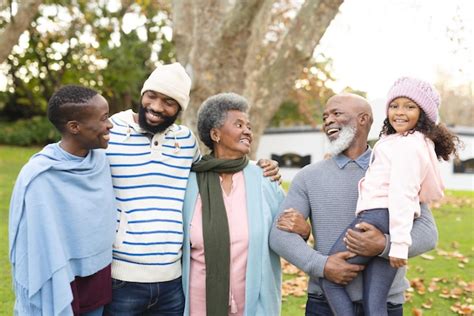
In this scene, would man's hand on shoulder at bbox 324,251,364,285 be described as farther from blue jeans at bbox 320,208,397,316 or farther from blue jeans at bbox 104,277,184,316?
blue jeans at bbox 104,277,184,316

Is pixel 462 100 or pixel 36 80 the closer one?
pixel 36 80

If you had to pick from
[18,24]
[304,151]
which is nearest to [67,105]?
Result: [18,24]

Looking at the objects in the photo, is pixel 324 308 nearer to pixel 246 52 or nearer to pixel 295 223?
pixel 295 223

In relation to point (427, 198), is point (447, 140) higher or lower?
higher

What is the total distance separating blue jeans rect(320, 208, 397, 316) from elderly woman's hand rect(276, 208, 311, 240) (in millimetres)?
179

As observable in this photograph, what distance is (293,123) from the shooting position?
27609 mm

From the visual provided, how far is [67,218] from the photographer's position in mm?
2586

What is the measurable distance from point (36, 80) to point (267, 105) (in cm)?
1800

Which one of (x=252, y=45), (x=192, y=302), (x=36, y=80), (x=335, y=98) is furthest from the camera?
(x=36, y=80)

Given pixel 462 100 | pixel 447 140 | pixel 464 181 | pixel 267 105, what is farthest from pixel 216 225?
pixel 462 100

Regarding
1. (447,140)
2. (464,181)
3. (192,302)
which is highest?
(447,140)

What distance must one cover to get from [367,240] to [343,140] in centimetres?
55

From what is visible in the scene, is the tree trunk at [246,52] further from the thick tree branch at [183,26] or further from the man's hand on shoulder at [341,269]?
the man's hand on shoulder at [341,269]

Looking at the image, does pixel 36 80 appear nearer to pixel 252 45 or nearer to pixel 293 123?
pixel 293 123
